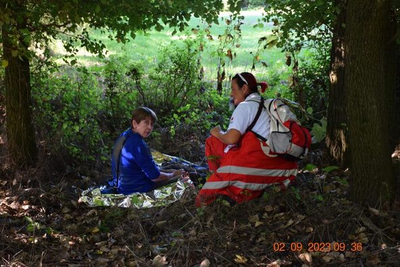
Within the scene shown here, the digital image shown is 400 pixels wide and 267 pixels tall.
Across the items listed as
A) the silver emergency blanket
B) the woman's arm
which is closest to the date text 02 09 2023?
the woman's arm

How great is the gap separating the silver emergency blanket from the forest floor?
9 centimetres

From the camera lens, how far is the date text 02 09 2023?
3.69 metres

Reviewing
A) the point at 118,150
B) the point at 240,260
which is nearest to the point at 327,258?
the point at 240,260

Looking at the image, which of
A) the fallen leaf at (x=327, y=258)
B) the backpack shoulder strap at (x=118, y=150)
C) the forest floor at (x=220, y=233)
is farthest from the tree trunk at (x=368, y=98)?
the backpack shoulder strap at (x=118, y=150)

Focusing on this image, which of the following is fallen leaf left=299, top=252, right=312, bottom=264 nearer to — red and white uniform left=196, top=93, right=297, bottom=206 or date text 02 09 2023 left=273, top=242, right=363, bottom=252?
date text 02 09 2023 left=273, top=242, right=363, bottom=252

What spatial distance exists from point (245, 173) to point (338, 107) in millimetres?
1741

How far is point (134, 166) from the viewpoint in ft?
17.1

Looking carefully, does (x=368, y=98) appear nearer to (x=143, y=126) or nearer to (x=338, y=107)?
(x=338, y=107)

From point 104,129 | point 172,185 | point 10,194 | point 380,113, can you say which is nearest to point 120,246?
point 172,185

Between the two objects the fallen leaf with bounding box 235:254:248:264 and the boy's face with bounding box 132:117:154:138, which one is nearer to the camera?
the fallen leaf with bounding box 235:254:248:264

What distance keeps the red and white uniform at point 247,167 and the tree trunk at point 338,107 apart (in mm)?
1108

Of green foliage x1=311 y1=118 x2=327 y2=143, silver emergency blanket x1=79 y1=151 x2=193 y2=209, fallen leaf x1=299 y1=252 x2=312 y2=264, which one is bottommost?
silver emergency blanket x1=79 y1=151 x2=193 y2=209

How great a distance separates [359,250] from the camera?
364cm

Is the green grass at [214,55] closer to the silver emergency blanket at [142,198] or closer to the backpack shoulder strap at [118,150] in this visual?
the backpack shoulder strap at [118,150]
